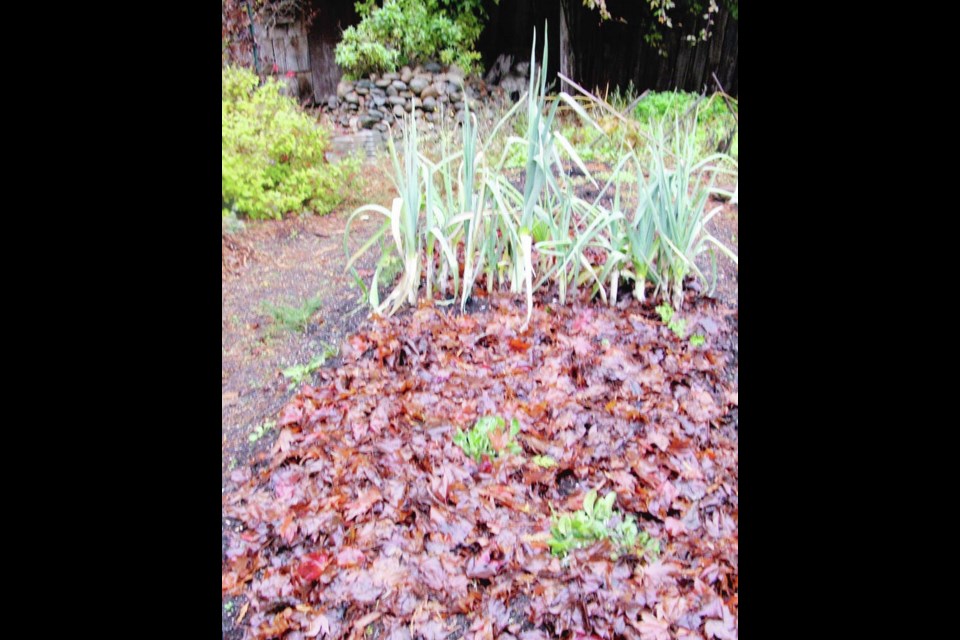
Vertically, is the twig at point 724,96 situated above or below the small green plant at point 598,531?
above

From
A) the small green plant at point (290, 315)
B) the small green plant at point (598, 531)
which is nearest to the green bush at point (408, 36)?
the small green plant at point (290, 315)

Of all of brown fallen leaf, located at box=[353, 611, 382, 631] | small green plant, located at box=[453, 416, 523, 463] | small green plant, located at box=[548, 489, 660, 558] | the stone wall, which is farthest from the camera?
the stone wall

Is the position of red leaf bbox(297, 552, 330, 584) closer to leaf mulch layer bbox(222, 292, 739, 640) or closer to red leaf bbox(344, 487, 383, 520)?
leaf mulch layer bbox(222, 292, 739, 640)

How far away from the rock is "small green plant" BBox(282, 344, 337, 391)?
73 centimetres

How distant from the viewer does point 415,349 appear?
1.92m

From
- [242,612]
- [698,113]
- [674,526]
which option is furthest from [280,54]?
[674,526]

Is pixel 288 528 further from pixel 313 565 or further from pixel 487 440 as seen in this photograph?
pixel 487 440

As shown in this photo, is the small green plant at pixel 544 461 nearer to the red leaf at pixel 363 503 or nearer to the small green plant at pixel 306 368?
the red leaf at pixel 363 503

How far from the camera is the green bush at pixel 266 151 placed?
188 centimetres

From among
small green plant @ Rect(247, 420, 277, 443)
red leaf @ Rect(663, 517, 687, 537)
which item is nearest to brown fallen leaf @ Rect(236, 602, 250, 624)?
small green plant @ Rect(247, 420, 277, 443)

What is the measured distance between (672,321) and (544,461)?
0.55 m

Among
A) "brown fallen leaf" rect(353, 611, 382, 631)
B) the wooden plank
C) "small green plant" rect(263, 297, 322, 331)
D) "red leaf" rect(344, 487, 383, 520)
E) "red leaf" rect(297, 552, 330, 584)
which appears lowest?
"brown fallen leaf" rect(353, 611, 382, 631)

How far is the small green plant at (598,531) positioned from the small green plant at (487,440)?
0.69ft

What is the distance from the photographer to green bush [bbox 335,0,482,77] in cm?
192
